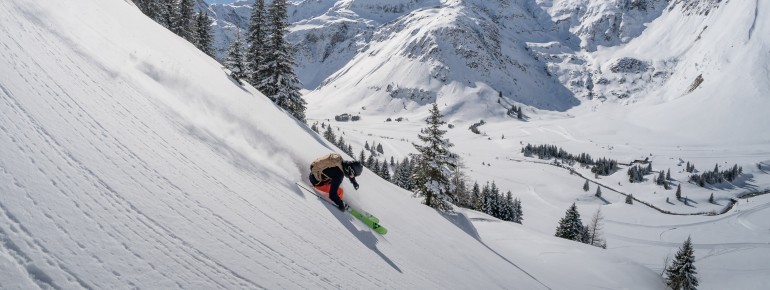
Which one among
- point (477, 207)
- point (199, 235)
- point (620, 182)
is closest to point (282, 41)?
point (199, 235)

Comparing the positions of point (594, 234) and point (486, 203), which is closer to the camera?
point (486, 203)

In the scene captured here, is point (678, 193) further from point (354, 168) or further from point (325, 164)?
point (325, 164)

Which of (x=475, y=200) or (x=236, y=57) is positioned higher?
(x=236, y=57)

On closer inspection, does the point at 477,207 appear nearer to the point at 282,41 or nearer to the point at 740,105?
the point at 282,41

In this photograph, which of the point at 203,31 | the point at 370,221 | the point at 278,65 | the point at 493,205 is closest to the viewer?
the point at 370,221

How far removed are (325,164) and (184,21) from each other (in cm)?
4101

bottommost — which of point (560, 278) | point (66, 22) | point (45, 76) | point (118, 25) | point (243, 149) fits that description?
point (560, 278)

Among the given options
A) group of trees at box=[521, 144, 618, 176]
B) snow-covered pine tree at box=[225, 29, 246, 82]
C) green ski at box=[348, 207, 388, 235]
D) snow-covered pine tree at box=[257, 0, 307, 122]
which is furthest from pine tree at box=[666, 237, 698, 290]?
group of trees at box=[521, 144, 618, 176]

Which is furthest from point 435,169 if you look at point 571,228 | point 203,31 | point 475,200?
point 475,200

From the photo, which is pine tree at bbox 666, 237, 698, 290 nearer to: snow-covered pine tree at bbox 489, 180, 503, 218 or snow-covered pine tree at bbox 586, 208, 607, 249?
snow-covered pine tree at bbox 586, 208, 607, 249

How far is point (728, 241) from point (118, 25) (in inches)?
5088

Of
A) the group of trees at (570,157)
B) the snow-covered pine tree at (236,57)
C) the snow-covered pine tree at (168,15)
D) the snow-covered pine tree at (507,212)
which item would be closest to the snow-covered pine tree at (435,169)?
the snow-covered pine tree at (236,57)

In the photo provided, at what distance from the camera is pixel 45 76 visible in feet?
23.3

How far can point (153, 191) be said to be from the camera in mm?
5570
